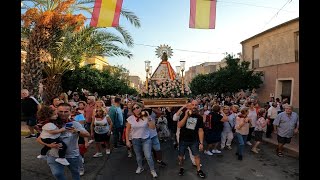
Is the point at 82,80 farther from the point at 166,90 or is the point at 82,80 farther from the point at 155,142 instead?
the point at 155,142

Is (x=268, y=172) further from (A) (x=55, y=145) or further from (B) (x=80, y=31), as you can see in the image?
(B) (x=80, y=31)

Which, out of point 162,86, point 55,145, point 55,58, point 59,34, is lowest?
point 55,145

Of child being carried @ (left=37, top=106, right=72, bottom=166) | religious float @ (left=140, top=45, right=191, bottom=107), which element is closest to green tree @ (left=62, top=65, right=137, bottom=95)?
religious float @ (left=140, top=45, right=191, bottom=107)

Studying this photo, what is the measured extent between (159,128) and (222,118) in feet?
8.68

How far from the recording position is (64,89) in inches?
744

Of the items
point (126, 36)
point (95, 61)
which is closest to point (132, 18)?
point (126, 36)

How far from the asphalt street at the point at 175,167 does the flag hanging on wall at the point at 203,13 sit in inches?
143

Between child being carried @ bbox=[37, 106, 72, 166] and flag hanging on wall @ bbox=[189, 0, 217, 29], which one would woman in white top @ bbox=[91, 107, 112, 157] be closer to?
child being carried @ bbox=[37, 106, 72, 166]

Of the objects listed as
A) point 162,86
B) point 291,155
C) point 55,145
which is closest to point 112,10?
point 162,86

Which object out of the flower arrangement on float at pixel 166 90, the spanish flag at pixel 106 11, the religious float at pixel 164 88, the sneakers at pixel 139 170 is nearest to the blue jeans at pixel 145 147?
the sneakers at pixel 139 170

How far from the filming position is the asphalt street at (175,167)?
6.36 metres

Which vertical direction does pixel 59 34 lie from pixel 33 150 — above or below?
above

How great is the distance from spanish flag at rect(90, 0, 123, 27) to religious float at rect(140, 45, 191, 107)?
252 cm

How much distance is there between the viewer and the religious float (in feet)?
27.7
